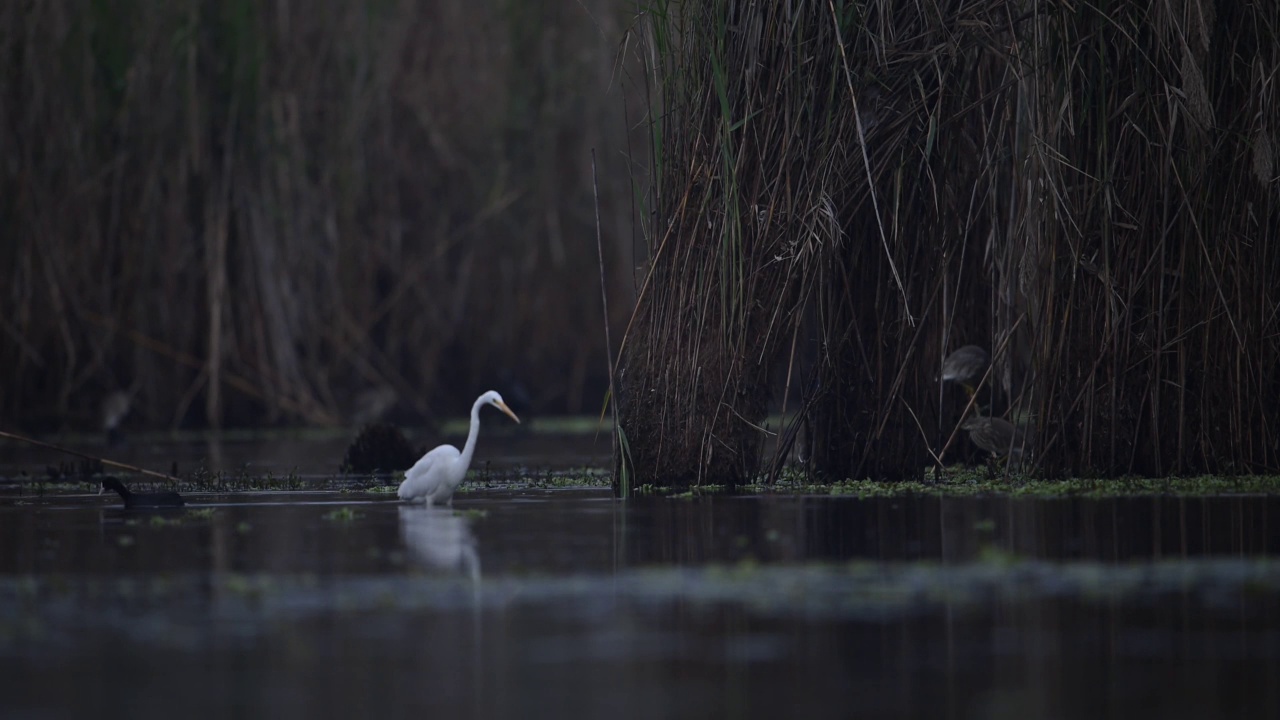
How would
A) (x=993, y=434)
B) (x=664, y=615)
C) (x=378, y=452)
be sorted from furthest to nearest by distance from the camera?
1. (x=378, y=452)
2. (x=993, y=434)
3. (x=664, y=615)

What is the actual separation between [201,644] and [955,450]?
789 cm

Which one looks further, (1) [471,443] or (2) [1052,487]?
(1) [471,443]

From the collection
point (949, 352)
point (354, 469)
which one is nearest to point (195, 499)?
point (354, 469)

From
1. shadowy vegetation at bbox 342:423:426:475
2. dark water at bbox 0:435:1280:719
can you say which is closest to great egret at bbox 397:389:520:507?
dark water at bbox 0:435:1280:719

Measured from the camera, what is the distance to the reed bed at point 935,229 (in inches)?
401

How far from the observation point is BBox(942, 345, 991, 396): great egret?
11305 mm

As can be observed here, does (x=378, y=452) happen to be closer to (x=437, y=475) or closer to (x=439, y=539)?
(x=437, y=475)

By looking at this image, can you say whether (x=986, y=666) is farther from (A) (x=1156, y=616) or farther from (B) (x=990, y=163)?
(B) (x=990, y=163)

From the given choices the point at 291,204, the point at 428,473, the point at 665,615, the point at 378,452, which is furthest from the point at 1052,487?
the point at 291,204

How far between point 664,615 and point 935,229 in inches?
209

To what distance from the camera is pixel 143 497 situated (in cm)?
1005

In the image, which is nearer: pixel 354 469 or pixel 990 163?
pixel 990 163

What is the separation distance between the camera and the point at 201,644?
533cm

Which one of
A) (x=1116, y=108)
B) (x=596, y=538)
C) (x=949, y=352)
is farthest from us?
(x=949, y=352)
